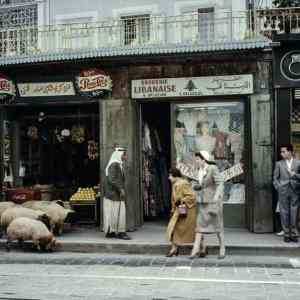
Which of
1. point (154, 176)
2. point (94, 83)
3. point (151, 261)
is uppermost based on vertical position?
point (94, 83)

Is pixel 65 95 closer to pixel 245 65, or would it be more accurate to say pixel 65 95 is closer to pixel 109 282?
pixel 245 65

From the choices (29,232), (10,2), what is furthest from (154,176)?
(10,2)

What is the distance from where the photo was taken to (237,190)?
13367mm

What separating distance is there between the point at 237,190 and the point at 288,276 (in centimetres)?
464

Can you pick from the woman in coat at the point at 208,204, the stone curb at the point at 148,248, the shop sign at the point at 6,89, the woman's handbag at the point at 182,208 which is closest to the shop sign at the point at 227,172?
the stone curb at the point at 148,248

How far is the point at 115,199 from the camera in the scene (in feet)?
39.5

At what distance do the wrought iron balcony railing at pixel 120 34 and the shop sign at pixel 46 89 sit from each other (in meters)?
0.79

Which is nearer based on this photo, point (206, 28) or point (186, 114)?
point (186, 114)

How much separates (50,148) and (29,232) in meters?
4.71

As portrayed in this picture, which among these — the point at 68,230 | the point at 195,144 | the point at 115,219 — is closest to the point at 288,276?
the point at 115,219

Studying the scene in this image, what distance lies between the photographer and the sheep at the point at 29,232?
1112 centimetres

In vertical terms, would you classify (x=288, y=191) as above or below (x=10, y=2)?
below

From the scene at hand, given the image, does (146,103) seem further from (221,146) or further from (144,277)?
(144,277)

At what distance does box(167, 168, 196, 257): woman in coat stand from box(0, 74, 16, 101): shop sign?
545cm
